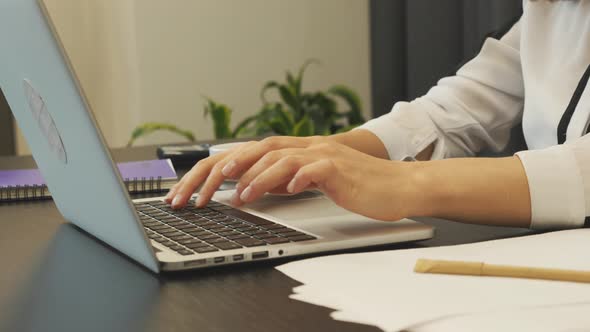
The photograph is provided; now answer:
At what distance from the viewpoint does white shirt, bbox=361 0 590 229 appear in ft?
2.79

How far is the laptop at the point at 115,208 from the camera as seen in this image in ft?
2.16

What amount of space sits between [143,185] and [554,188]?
502 millimetres

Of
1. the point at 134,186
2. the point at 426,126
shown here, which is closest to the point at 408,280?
the point at 134,186

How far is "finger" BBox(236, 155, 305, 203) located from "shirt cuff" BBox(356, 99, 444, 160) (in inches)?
18.4

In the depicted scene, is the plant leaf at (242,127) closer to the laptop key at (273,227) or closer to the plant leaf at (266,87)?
the plant leaf at (266,87)

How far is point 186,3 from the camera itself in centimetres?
331

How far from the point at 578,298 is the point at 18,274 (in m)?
0.43

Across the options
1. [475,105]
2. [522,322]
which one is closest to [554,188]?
[522,322]

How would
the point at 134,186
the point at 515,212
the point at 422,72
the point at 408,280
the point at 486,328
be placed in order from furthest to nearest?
the point at 422,72 < the point at 134,186 < the point at 515,212 < the point at 408,280 < the point at 486,328

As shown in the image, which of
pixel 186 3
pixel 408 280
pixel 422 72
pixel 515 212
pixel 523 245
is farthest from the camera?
pixel 186 3

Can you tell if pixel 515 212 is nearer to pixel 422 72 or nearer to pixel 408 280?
pixel 408 280

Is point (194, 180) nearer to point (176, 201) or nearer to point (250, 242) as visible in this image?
point (176, 201)

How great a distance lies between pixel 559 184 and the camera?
849mm

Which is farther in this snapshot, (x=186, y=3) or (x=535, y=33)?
(x=186, y=3)
